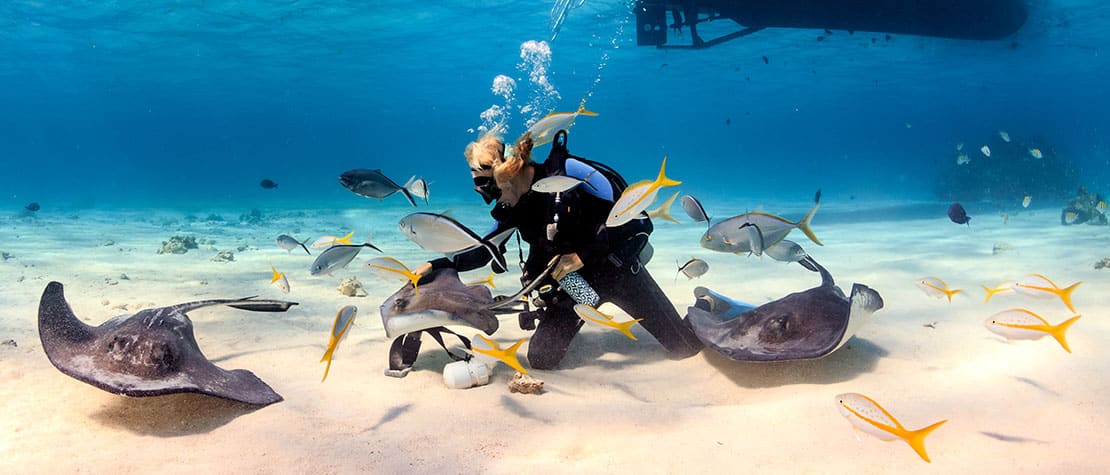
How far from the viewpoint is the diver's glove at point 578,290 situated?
373cm

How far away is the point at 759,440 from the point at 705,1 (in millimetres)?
15809

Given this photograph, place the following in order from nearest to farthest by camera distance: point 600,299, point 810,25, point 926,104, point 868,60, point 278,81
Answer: point 600,299 < point 810,25 < point 868,60 < point 278,81 < point 926,104

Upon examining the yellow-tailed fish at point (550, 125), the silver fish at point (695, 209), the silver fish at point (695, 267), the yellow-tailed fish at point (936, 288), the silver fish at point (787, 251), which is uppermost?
the yellow-tailed fish at point (550, 125)

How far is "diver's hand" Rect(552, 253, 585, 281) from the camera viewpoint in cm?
346

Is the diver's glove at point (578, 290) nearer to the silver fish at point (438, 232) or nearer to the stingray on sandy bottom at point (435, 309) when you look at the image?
the stingray on sandy bottom at point (435, 309)

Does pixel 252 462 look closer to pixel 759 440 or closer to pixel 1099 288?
pixel 759 440

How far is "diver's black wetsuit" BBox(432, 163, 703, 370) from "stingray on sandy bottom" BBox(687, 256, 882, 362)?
50 centimetres

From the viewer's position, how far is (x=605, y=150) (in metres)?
154

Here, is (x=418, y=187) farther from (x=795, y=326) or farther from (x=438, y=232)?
Result: (x=795, y=326)

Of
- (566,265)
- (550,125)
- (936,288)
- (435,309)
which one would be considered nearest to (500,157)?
(550,125)

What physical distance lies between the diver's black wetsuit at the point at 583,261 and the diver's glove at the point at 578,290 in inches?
6.1

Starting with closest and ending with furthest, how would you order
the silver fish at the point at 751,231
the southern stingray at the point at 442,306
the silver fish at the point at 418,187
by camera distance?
the southern stingray at the point at 442,306 < the silver fish at the point at 751,231 < the silver fish at the point at 418,187

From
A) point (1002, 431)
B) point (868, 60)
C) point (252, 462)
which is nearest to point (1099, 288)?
point (1002, 431)

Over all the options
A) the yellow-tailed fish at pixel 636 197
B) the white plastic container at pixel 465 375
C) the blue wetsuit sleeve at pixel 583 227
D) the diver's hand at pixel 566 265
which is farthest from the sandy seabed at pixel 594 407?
the yellow-tailed fish at pixel 636 197
